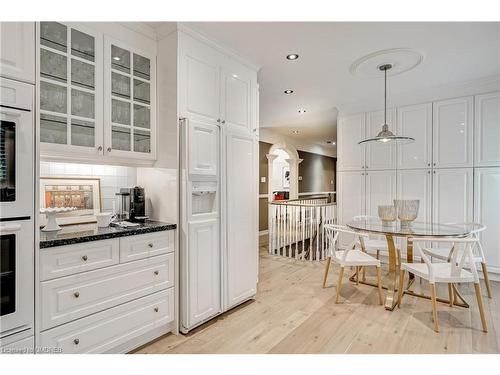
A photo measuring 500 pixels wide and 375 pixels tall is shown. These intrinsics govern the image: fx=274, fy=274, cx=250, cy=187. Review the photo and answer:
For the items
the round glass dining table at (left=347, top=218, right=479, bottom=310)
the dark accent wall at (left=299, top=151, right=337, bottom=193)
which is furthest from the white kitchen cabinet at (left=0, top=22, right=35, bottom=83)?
the dark accent wall at (left=299, top=151, right=337, bottom=193)

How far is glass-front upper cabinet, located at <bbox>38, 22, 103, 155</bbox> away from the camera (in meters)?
1.79

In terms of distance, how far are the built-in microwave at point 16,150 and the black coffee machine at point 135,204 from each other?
33.1 inches

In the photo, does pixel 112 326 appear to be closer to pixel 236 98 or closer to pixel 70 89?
pixel 70 89

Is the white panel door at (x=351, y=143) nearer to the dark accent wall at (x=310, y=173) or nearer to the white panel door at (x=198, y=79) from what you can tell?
the dark accent wall at (x=310, y=173)

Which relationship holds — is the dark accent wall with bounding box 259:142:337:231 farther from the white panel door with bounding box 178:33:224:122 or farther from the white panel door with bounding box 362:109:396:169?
the white panel door with bounding box 178:33:224:122

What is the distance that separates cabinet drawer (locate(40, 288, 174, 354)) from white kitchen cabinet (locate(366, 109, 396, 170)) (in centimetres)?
350

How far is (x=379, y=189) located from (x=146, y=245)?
3.54m

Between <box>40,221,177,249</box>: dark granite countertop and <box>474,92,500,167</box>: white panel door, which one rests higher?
<box>474,92,500,167</box>: white panel door

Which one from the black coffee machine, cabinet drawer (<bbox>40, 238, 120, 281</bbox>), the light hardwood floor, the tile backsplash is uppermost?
the tile backsplash

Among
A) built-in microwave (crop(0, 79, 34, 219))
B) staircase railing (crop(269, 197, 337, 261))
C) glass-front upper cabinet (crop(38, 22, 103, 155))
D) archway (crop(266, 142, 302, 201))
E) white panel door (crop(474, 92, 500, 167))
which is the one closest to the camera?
built-in microwave (crop(0, 79, 34, 219))

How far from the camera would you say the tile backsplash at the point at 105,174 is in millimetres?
2105

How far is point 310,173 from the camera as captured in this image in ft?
29.5

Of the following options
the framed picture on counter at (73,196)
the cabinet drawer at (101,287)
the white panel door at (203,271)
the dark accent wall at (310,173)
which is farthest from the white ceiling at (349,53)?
the dark accent wall at (310,173)

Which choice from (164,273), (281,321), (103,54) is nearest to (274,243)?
(281,321)
